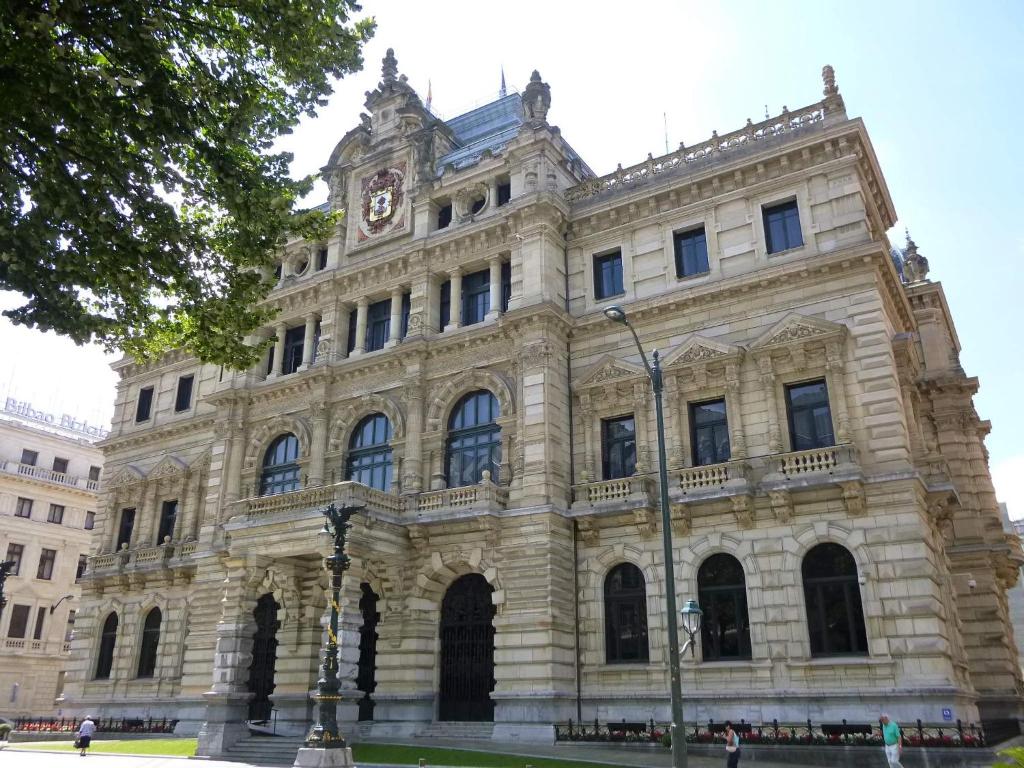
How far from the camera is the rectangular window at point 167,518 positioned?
42406mm

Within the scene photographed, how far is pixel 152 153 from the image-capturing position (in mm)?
16328

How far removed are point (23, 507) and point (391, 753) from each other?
48769mm

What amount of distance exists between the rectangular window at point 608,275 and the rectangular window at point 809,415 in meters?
7.90

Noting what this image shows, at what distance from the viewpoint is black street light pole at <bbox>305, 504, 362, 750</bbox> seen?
21.3 meters

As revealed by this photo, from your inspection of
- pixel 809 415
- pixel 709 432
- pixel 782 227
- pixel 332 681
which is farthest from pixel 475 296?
pixel 332 681

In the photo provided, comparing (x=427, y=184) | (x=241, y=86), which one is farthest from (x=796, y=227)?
(x=241, y=86)

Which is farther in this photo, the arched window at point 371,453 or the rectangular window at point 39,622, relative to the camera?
the rectangular window at point 39,622

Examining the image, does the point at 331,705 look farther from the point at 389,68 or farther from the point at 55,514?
the point at 55,514

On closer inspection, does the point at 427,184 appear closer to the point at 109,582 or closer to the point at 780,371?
the point at 780,371

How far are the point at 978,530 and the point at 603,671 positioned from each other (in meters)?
20.0

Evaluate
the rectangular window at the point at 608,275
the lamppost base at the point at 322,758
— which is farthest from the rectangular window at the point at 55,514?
the lamppost base at the point at 322,758

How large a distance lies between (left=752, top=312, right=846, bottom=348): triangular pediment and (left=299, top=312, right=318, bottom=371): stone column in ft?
64.5

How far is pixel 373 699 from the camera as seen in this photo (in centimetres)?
3061

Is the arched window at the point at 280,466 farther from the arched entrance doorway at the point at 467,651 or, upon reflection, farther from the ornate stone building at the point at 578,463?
the arched entrance doorway at the point at 467,651
